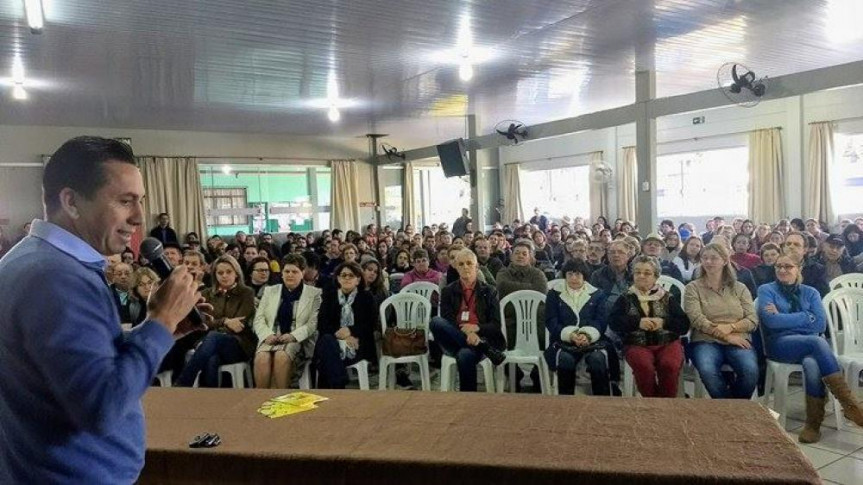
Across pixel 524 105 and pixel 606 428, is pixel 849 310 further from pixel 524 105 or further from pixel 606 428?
pixel 524 105

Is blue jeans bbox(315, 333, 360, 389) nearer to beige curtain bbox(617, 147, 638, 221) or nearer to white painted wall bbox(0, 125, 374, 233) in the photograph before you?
white painted wall bbox(0, 125, 374, 233)

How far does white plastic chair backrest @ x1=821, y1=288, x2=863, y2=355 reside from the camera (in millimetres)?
3564

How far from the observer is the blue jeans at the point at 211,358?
3.78m

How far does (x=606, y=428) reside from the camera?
1.75 metres

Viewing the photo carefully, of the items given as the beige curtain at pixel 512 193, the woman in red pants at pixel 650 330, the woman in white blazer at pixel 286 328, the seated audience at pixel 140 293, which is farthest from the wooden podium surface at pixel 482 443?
the beige curtain at pixel 512 193

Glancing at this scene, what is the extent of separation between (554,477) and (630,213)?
10.5 m

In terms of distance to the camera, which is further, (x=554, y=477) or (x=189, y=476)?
(x=189, y=476)

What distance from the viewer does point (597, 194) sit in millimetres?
11867

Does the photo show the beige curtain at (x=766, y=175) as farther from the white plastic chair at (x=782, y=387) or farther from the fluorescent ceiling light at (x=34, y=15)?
the fluorescent ceiling light at (x=34, y=15)

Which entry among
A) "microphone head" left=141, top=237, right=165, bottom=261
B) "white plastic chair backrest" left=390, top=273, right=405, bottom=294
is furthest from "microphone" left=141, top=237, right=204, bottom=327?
"white plastic chair backrest" left=390, top=273, right=405, bottom=294

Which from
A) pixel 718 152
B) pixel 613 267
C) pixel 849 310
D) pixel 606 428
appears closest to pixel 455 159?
pixel 718 152

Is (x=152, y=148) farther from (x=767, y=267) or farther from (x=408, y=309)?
(x=767, y=267)

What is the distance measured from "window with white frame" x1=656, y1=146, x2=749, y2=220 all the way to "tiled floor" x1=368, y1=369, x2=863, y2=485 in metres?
6.85

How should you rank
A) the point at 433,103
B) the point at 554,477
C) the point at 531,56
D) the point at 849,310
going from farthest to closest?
the point at 433,103 → the point at 531,56 → the point at 849,310 → the point at 554,477
